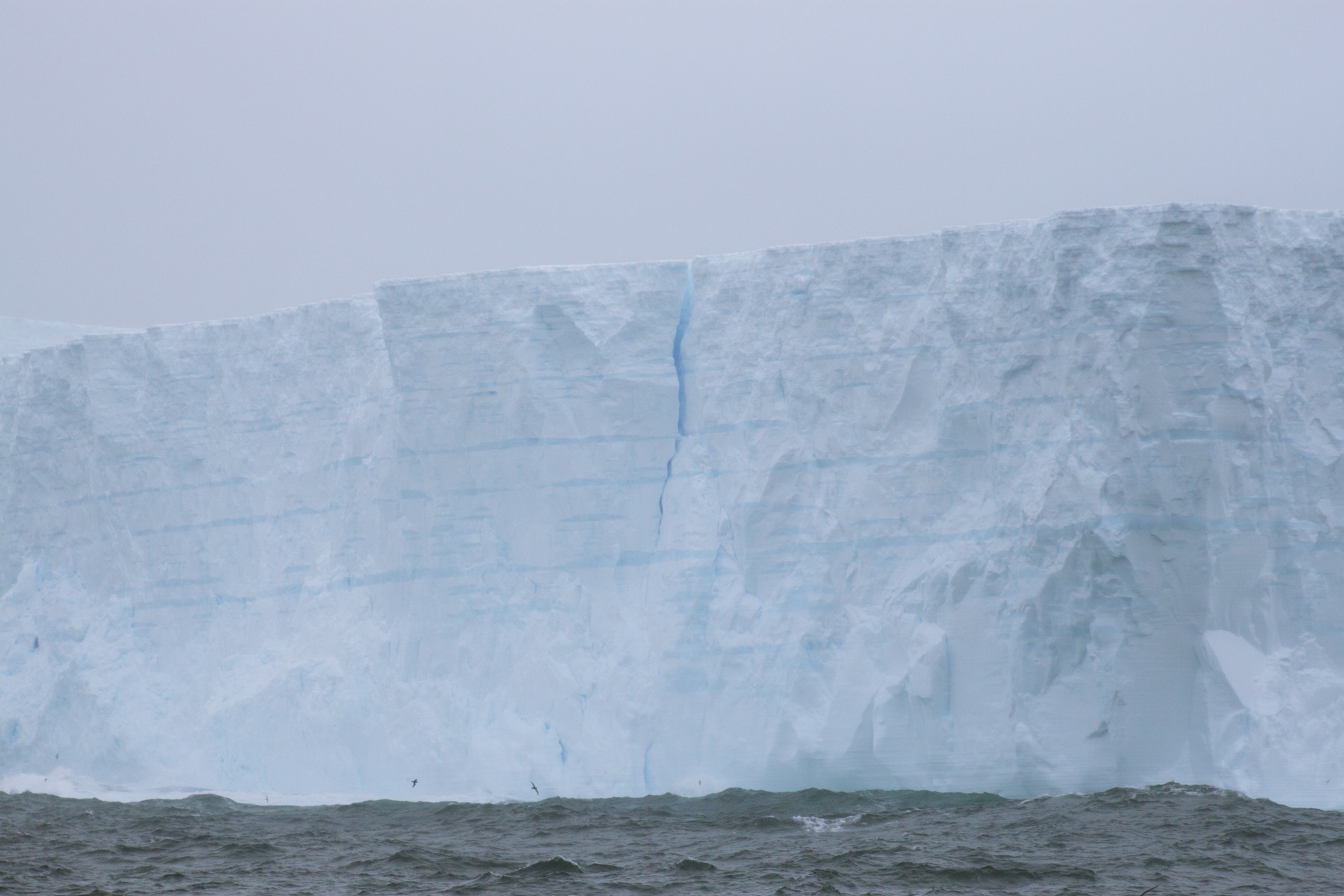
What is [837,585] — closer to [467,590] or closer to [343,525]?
[467,590]

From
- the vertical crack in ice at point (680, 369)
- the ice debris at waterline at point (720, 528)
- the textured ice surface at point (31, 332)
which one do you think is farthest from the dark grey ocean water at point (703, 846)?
the textured ice surface at point (31, 332)

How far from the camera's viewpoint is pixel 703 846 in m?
8.83

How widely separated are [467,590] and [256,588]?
6.66 feet

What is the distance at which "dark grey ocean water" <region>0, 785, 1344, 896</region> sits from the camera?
24.9ft

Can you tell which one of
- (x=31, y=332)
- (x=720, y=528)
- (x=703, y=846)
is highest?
(x=31, y=332)

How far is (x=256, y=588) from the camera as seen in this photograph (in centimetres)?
1230

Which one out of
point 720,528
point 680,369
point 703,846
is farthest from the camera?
point 680,369

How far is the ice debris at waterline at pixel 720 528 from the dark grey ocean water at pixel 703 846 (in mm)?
555

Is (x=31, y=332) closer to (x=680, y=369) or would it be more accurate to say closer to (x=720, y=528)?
(x=680, y=369)

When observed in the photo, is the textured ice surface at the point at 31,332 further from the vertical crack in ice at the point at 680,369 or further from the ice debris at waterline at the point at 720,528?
the vertical crack in ice at the point at 680,369

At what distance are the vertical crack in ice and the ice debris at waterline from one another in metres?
0.03

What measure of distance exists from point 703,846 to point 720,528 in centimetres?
312

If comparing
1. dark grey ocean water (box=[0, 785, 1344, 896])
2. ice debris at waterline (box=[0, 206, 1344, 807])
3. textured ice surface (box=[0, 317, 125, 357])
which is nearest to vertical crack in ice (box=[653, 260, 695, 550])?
ice debris at waterline (box=[0, 206, 1344, 807])

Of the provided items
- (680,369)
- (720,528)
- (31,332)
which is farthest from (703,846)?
(31,332)
